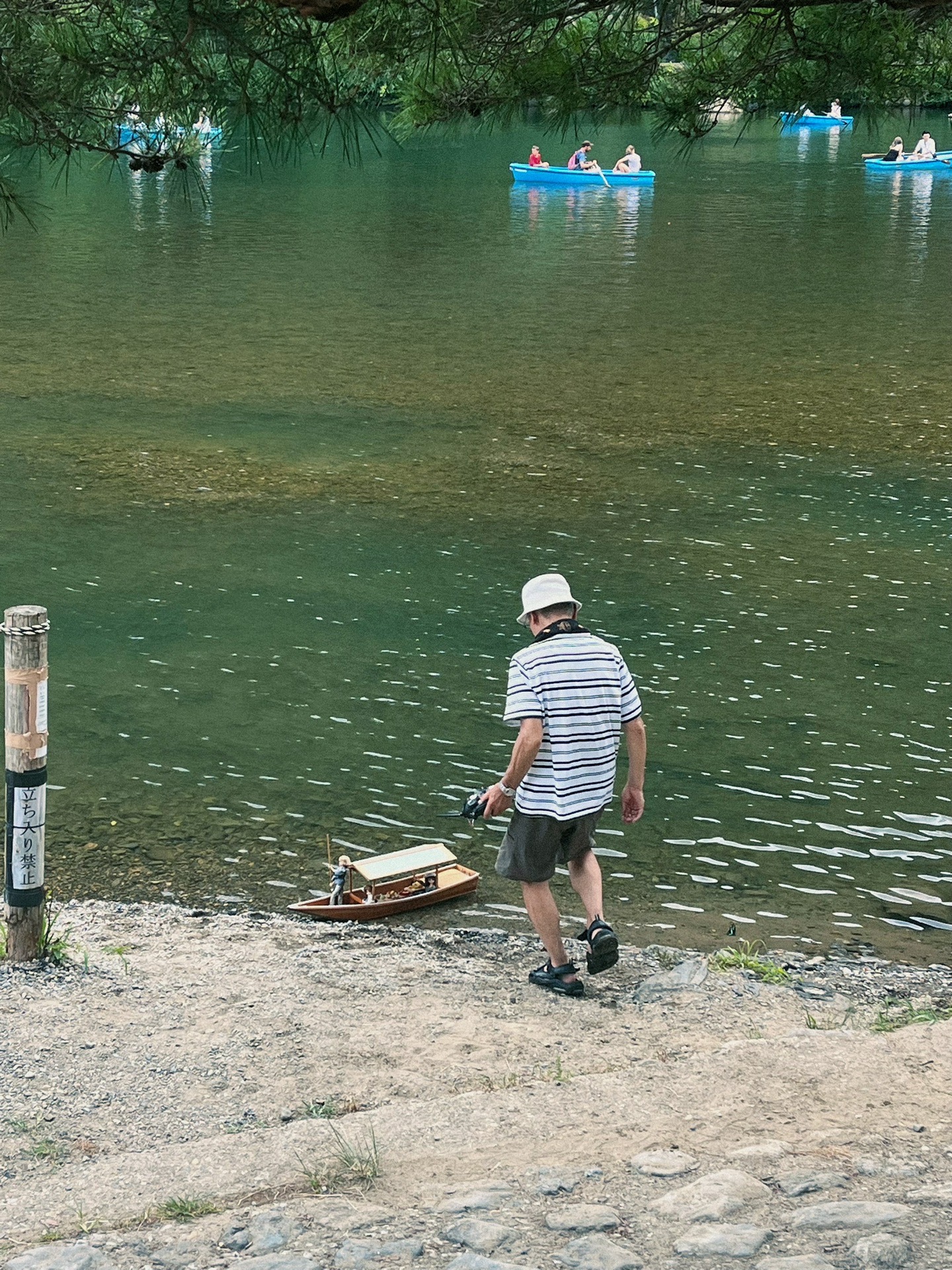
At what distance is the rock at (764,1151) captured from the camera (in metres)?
4.35

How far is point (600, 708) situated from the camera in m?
6.21

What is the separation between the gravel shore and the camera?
3.85m

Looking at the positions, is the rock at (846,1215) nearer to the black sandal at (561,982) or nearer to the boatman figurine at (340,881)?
the black sandal at (561,982)

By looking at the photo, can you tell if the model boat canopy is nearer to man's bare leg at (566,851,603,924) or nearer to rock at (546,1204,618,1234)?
man's bare leg at (566,851,603,924)

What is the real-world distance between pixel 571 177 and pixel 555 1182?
45.8 meters

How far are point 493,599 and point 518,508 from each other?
117 inches

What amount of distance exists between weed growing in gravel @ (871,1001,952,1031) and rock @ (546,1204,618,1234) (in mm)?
2456

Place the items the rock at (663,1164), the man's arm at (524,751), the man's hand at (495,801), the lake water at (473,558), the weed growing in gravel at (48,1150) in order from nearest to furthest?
the rock at (663,1164)
the weed growing in gravel at (48,1150)
the man's arm at (524,751)
the man's hand at (495,801)
the lake water at (473,558)

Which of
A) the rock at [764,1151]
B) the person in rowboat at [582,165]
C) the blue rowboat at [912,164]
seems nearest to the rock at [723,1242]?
the rock at [764,1151]

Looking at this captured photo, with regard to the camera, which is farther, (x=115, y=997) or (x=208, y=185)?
(x=208, y=185)

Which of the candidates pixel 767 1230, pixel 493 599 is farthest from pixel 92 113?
pixel 493 599

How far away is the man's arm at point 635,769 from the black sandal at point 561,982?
0.84m

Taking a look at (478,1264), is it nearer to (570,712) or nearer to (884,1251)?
(884,1251)

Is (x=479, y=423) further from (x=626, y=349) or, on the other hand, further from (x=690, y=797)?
(x=690, y=797)
